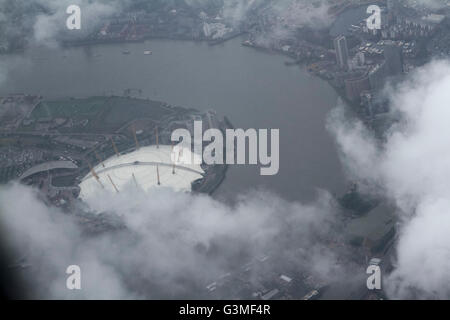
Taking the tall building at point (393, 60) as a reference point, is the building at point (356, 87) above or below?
below

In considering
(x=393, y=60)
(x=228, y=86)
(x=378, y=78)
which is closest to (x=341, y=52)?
(x=393, y=60)

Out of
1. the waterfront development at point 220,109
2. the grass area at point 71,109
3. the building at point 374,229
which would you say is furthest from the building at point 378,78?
the grass area at point 71,109

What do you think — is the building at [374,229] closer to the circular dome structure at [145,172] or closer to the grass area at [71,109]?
the circular dome structure at [145,172]

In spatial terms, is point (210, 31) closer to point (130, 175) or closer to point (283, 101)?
point (283, 101)

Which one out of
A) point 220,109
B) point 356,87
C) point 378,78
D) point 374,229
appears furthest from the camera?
point 220,109

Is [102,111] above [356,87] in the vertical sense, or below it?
above

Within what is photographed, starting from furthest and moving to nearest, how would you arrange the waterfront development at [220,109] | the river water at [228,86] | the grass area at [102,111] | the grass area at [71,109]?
the grass area at [71,109] < the grass area at [102,111] < the river water at [228,86] < the waterfront development at [220,109]

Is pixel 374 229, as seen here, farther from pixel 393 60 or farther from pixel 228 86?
pixel 228 86
